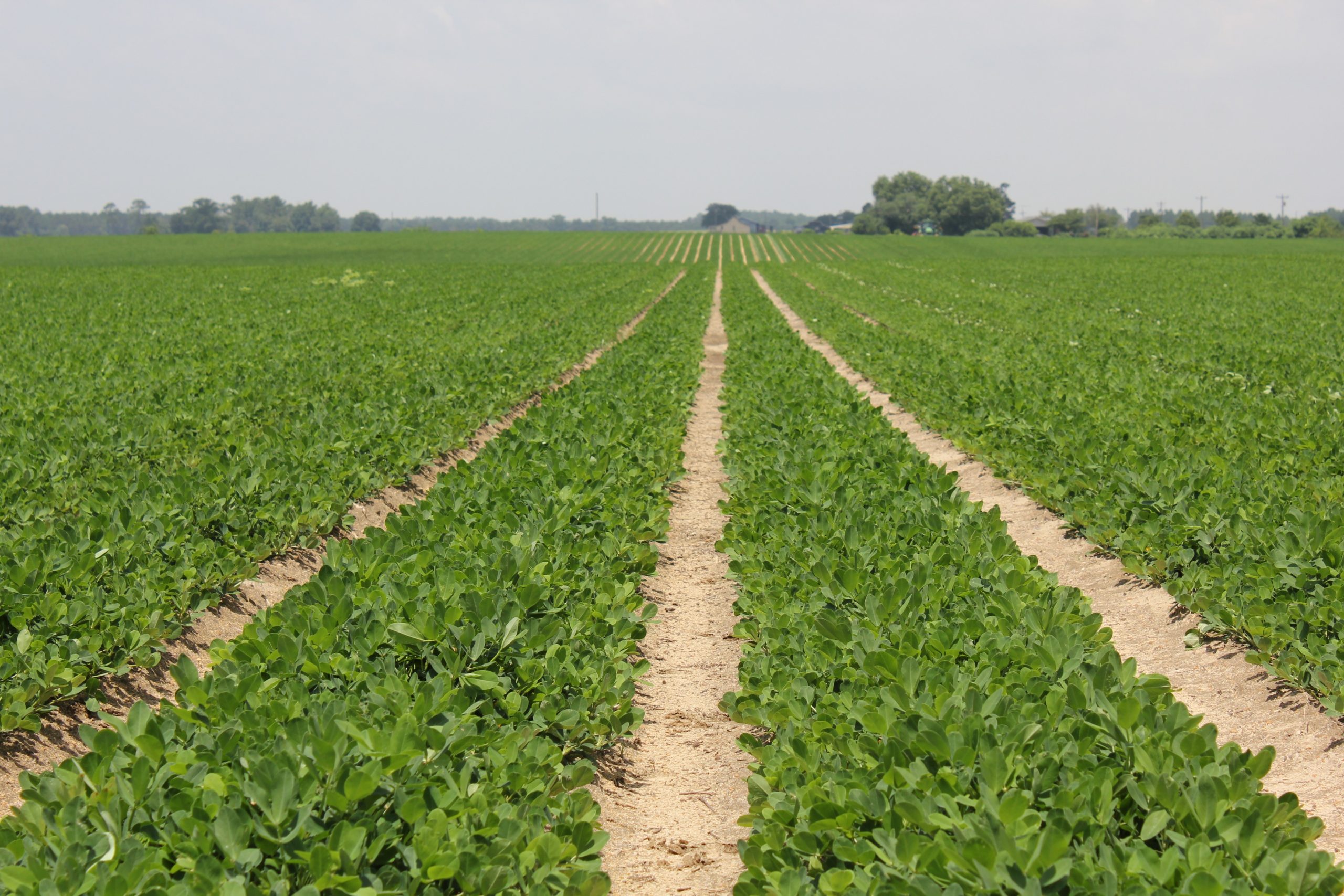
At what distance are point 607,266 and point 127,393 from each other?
150ft

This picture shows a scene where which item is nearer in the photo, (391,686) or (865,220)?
(391,686)

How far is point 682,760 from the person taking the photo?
14.9 feet

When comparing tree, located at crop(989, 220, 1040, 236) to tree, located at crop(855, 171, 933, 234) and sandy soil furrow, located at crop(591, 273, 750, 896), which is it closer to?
tree, located at crop(855, 171, 933, 234)

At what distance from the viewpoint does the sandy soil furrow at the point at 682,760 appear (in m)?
3.68

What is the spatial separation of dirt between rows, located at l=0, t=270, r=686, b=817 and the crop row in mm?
2613

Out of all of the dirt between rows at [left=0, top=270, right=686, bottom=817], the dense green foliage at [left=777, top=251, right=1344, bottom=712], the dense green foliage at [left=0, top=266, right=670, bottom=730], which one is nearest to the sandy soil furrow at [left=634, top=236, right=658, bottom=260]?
the dense green foliage at [left=777, top=251, right=1344, bottom=712]

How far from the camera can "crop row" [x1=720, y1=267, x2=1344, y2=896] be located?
103 inches

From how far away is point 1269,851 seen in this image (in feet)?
8.64

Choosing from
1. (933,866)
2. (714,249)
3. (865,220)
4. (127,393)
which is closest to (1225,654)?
(933,866)

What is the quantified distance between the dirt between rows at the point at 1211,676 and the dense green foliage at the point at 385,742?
9.37ft

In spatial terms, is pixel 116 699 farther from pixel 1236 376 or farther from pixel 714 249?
pixel 714 249

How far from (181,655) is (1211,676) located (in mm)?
5708

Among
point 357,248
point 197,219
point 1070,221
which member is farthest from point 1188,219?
point 197,219

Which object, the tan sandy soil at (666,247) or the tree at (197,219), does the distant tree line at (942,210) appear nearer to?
the tan sandy soil at (666,247)
